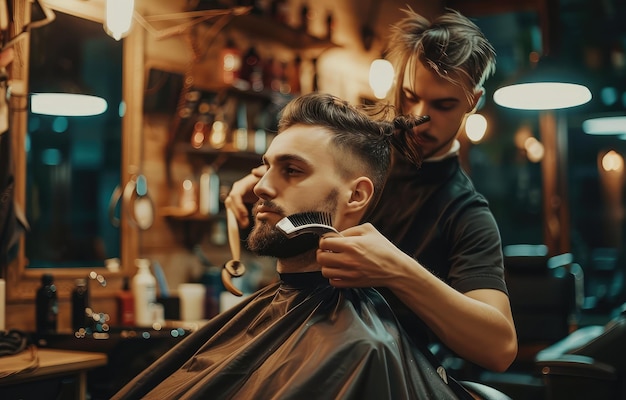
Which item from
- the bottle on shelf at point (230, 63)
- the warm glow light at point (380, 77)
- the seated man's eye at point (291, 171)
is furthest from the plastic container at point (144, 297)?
the warm glow light at point (380, 77)

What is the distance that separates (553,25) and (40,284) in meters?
5.15

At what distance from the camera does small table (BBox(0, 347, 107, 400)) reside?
218 centimetres

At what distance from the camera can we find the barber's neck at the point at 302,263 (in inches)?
72.2

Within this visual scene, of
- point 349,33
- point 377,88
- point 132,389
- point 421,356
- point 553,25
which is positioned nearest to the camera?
point 421,356

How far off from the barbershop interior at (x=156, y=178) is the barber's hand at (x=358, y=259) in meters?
0.30

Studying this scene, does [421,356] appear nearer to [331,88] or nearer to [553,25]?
[331,88]

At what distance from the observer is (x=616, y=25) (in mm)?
7090

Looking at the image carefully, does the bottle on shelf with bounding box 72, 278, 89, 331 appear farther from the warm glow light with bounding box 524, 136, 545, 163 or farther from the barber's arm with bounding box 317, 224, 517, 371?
the warm glow light with bounding box 524, 136, 545, 163

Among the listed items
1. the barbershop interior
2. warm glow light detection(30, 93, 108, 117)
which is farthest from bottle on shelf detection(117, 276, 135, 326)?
warm glow light detection(30, 93, 108, 117)

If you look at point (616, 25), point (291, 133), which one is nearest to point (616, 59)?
point (616, 25)

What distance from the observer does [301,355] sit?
160cm

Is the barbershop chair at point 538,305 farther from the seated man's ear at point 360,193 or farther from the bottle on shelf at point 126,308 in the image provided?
the seated man's ear at point 360,193

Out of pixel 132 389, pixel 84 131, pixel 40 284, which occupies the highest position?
pixel 84 131

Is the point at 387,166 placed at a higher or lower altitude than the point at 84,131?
lower
